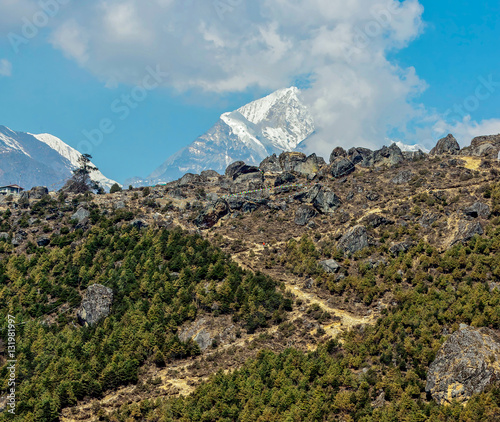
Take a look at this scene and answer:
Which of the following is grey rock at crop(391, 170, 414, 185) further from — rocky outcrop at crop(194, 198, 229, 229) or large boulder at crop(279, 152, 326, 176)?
rocky outcrop at crop(194, 198, 229, 229)

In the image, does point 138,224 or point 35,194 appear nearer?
point 138,224

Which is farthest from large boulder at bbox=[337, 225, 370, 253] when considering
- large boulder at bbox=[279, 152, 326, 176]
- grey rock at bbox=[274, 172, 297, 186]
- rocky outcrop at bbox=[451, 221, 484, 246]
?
large boulder at bbox=[279, 152, 326, 176]

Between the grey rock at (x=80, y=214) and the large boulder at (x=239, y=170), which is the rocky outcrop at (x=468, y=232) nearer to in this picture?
the large boulder at (x=239, y=170)

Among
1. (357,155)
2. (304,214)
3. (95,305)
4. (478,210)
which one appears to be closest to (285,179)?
(357,155)

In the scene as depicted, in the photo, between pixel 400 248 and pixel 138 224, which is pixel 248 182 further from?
pixel 400 248

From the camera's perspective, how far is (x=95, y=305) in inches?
3068

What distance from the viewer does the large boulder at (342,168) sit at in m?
127

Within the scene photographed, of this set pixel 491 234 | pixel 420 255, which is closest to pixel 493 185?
pixel 491 234

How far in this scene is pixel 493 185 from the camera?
9356 centimetres

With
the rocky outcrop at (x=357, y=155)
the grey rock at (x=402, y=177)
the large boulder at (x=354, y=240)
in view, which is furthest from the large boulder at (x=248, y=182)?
the large boulder at (x=354, y=240)

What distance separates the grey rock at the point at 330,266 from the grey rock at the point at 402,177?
4001 centimetres

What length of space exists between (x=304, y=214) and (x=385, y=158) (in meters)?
41.0

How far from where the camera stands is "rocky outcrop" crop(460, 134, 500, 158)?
118381 mm

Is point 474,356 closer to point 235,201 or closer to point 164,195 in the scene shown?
point 235,201
